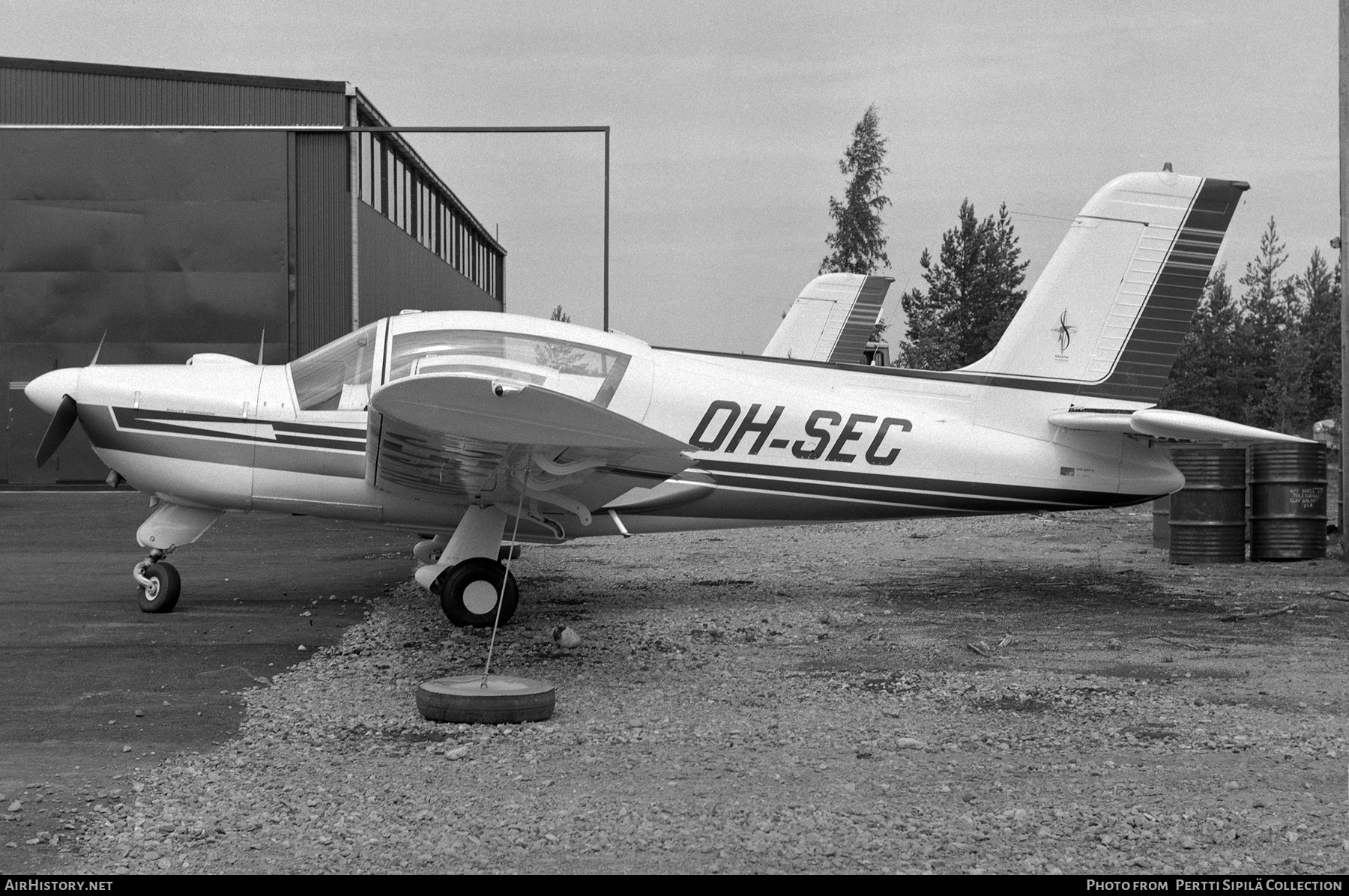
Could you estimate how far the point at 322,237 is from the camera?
22.1 m

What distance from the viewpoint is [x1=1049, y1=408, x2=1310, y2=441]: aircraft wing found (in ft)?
24.1

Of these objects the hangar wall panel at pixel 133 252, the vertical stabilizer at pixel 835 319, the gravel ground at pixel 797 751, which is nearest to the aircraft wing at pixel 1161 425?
the gravel ground at pixel 797 751

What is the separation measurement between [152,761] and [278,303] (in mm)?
18468

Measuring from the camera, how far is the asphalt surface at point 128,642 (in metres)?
4.36

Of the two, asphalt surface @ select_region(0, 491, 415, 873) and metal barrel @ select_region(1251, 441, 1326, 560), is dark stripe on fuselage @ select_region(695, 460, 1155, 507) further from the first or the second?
metal barrel @ select_region(1251, 441, 1326, 560)

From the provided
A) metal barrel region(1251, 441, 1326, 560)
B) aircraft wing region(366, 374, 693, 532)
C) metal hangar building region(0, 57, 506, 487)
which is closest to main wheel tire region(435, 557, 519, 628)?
aircraft wing region(366, 374, 693, 532)

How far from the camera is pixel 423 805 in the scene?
3896mm

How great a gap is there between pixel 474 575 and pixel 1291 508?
Result: 775cm

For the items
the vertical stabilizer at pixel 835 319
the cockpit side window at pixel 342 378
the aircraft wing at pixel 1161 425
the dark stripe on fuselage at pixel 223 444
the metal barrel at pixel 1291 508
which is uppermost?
the vertical stabilizer at pixel 835 319

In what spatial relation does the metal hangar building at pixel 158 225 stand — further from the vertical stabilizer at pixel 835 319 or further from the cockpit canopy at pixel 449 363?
the cockpit canopy at pixel 449 363

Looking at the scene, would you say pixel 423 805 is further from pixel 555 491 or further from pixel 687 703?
pixel 555 491

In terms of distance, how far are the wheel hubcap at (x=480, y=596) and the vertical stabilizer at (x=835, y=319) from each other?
11074mm

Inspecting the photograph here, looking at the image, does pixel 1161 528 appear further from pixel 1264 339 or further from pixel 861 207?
pixel 1264 339

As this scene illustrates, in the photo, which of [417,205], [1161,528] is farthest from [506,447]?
[417,205]
